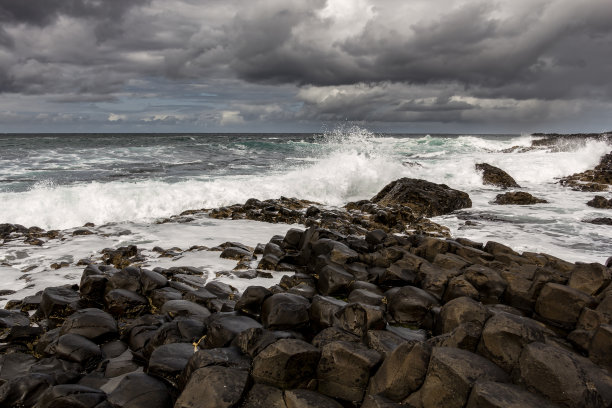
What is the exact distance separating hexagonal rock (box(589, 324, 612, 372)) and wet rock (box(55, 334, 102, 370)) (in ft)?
16.2

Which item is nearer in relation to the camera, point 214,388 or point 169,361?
point 214,388

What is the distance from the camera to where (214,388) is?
3.10m

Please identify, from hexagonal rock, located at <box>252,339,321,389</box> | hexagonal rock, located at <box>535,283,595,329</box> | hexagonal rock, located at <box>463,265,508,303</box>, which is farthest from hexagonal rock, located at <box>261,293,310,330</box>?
hexagonal rock, located at <box>535,283,595,329</box>

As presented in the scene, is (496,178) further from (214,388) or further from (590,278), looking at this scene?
(214,388)

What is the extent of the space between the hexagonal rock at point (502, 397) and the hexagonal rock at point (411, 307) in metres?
2.34

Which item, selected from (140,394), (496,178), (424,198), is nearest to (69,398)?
(140,394)

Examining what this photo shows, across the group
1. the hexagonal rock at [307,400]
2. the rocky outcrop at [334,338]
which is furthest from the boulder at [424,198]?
the hexagonal rock at [307,400]

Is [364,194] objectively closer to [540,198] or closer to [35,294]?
[540,198]

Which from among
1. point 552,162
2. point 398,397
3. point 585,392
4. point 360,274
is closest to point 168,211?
point 360,274

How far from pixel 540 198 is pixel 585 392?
14299 millimetres

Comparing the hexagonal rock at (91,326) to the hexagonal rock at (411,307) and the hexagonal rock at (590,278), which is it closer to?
the hexagonal rock at (411,307)

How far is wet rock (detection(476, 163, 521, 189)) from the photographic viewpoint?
61.4 ft

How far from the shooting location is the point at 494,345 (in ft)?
11.0

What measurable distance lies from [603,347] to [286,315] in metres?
3.07
